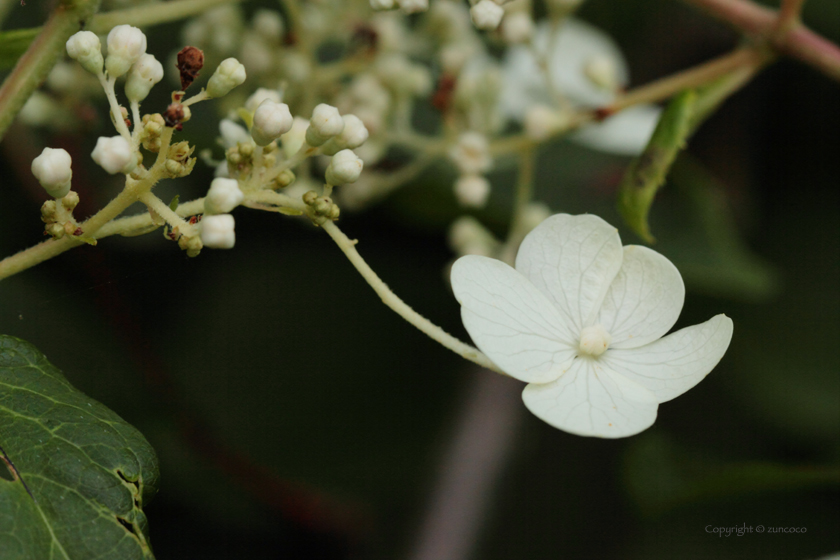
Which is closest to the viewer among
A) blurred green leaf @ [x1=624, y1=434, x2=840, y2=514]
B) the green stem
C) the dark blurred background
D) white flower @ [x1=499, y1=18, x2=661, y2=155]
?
the green stem

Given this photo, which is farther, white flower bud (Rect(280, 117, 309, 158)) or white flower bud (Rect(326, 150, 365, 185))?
white flower bud (Rect(280, 117, 309, 158))

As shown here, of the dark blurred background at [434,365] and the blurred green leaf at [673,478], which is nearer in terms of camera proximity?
the blurred green leaf at [673,478]

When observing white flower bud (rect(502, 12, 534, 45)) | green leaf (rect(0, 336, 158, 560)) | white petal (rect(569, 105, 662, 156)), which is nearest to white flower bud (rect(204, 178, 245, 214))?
green leaf (rect(0, 336, 158, 560))

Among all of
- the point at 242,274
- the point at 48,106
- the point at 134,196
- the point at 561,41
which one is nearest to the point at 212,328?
the point at 242,274

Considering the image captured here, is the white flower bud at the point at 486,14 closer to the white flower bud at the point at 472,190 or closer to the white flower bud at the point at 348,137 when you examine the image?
the white flower bud at the point at 348,137

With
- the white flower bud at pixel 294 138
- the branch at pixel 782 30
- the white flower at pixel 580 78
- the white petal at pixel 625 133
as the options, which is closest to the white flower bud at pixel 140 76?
the white flower bud at pixel 294 138

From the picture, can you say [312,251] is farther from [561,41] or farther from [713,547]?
[713,547]

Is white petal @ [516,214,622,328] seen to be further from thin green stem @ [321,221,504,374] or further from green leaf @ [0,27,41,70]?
green leaf @ [0,27,41,70]
